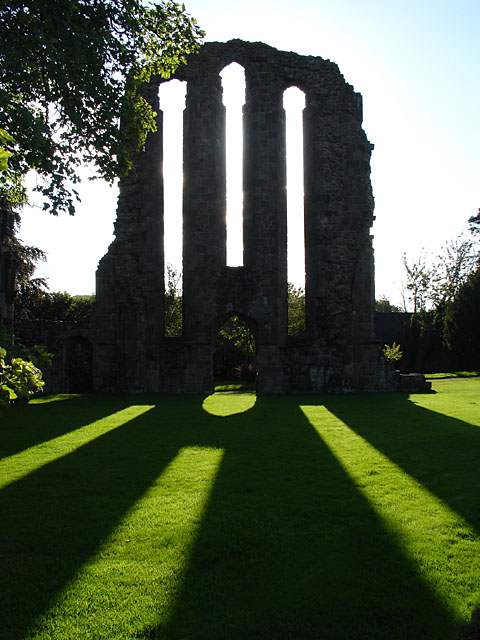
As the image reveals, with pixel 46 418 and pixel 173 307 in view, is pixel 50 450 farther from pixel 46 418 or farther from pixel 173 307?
pixel 173 307

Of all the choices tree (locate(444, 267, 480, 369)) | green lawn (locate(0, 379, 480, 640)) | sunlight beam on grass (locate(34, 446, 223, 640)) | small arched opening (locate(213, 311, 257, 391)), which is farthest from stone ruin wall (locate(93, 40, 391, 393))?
tree (locate(444, 267, 480, 369))

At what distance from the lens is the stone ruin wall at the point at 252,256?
55.6 feet

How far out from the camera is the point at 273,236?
56.2ft

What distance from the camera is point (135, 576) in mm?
3150

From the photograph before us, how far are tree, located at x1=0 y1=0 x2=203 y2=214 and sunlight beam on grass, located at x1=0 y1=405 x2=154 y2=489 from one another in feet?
12.8

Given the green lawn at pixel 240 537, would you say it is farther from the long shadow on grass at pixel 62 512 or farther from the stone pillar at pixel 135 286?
the stone pillar at pixel 135 286

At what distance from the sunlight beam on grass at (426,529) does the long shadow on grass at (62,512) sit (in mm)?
2190

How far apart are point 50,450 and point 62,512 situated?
2865mm

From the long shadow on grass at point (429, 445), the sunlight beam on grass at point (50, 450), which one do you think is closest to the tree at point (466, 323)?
the long shadow on grass at point (429, 445)

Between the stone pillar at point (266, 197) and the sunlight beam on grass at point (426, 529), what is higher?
the stone pillar at point (266, 197)

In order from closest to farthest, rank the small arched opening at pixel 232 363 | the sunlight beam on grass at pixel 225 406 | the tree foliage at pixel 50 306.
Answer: the sunlight beam on grass at pixel 225 406 → the tree foliage at pixel 50 306 → the small arched opening at pixel 232 363

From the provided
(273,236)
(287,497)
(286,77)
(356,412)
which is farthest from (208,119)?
(287,497)

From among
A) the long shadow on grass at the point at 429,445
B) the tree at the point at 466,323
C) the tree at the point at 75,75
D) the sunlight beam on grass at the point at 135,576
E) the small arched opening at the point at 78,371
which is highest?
the tree at the point at 75,75

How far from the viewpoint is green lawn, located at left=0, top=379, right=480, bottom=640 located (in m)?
2.68
